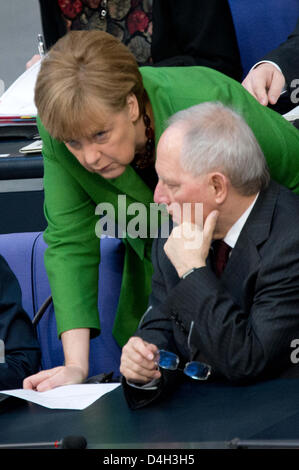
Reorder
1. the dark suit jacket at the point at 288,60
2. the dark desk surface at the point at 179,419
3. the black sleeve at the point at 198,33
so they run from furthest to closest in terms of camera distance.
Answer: the black sleeve at the point at 198,33 < the dark suit jacket at the point at 288,60 < the dark desk surface at the point at 179,419

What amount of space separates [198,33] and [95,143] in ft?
3.79

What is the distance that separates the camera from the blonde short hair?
169cm

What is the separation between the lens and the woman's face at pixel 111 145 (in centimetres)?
175

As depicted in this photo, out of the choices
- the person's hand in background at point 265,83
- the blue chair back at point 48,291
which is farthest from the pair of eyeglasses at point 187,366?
the blue chair back at point 48,291

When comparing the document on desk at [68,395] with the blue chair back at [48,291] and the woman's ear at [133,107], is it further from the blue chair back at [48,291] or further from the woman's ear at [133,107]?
the blue chair back at [48,291]

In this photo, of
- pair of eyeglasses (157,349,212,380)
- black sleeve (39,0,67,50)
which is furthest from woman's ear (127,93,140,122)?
black sleeve (39,0,67,50)

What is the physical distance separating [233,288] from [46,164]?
24.7 inches

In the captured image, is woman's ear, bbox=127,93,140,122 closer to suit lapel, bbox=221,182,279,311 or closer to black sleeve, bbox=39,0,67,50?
suit lapel, bbox=221,182,279,311

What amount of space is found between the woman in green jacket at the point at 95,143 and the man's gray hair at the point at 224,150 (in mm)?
157

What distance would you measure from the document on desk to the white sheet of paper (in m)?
1.41

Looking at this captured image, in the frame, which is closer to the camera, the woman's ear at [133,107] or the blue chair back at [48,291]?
the woman's ear at [133,107]

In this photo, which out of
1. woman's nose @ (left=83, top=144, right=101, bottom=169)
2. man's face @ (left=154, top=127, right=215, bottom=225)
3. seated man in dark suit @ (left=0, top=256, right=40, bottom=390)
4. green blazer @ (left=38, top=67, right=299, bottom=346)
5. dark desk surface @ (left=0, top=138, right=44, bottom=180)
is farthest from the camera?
dark desk surface @ (left=0, top=138, right=44, bottom=180)

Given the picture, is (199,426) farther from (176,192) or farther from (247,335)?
(176,192)

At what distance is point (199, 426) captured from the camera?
132 cm
